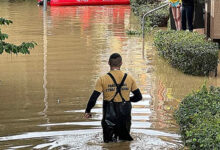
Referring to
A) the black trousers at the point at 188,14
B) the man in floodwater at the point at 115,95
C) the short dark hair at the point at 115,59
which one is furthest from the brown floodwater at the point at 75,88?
the black trousers at the point at 188,14

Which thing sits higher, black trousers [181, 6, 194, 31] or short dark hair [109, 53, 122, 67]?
black trousers [181, 6, 194, 31]

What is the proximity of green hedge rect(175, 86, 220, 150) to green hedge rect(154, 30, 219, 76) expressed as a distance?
4.80m

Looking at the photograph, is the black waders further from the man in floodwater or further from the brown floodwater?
the brown floodwater

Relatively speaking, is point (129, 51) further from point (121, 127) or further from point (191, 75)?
point (121, 127)

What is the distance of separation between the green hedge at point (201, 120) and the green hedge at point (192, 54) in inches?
189

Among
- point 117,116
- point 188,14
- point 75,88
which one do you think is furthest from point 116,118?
point 188,14

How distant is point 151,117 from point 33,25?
51.3 ft

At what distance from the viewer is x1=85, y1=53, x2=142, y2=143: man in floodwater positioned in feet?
27.0

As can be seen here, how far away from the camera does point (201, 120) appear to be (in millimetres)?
7258

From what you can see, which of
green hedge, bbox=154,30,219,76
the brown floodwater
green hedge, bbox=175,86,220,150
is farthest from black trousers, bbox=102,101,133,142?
green hedge, bbox=154,30,219,76

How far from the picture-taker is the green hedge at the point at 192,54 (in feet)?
45.3

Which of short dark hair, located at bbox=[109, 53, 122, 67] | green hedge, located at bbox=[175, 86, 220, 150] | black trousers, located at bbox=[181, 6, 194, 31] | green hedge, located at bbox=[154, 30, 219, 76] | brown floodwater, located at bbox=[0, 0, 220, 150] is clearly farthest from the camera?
black trousers, located at bbox=[181, 6, 194, 31]

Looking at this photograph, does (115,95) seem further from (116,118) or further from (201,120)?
(201,120)

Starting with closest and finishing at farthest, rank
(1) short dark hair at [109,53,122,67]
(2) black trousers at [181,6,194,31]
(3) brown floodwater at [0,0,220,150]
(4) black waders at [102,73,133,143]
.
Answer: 1. (1) short dark hair at [109,53,122,67]
2. (4) black waders at [102,73,133,143]
3. (3) brown floodwater at [0,0,220,150]
4. (2) black trousers at [181,6,194,31]
